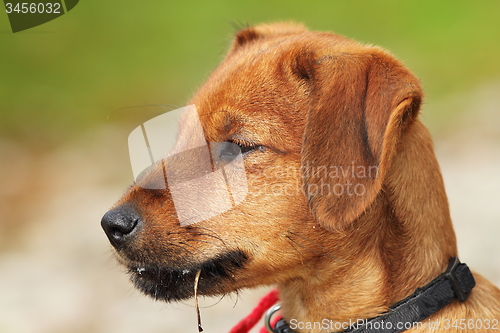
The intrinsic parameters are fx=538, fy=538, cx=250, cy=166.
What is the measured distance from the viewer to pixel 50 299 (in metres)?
5.70

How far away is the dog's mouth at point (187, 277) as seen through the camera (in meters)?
2.64

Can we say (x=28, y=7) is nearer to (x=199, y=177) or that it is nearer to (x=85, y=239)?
(x=199, y=177)

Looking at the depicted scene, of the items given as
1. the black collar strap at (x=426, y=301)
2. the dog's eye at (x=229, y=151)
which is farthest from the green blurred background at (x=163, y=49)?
the black collar strap at (x=426, y=301)

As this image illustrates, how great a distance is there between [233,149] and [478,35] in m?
8.93

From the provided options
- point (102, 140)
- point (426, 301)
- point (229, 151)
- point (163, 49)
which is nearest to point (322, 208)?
point (229, 151)

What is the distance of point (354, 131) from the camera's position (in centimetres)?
248

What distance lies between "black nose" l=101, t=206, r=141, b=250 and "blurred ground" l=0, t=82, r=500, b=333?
8.38ft

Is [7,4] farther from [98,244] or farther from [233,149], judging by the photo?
[98,244]

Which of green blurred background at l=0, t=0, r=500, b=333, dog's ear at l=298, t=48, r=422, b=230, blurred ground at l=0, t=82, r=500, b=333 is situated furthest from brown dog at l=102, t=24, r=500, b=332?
blurred ground at l=0, t=82, r=500, b=333

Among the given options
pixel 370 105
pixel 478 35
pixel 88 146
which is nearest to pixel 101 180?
pixel 88 146

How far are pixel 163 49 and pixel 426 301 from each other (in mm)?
6682

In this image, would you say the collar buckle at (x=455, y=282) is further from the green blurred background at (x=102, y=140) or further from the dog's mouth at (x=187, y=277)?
the green blurred background at (x=102, y=140)

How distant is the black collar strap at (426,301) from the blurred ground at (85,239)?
2.47 metres

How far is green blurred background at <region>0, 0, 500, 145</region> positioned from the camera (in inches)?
268
